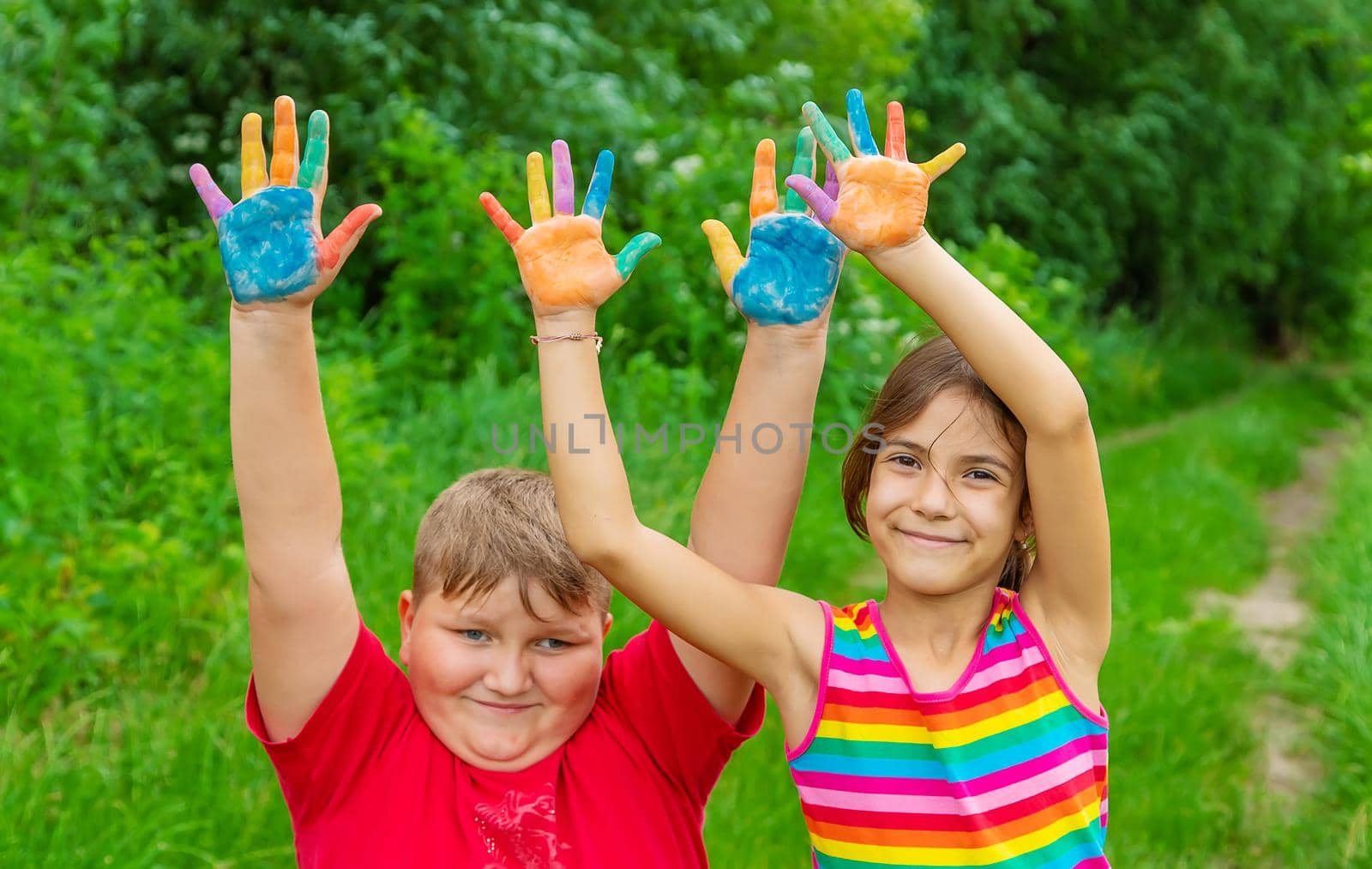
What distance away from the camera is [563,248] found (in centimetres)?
153

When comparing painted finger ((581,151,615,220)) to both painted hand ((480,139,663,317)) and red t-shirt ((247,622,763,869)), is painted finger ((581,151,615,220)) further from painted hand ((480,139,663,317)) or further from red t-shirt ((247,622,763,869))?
red t-shirt ((247,622,763,869))

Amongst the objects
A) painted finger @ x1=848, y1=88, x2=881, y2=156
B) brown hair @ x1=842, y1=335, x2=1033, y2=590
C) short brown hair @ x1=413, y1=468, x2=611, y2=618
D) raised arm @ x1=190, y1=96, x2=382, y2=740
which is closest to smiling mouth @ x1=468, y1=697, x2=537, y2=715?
short brown hair @ x1=413, y1=468, x2=611, y2=618

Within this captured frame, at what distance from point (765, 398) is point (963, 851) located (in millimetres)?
587

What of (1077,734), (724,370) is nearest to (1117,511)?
(724,370)

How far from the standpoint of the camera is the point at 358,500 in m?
3.95

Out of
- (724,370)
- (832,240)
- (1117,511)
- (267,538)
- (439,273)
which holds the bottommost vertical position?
(1117,511)

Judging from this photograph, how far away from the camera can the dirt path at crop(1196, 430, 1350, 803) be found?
3.72 metres

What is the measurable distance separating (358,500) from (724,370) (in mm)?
2175

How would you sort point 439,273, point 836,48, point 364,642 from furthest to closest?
point 836,48
point 439,273
point 364,642

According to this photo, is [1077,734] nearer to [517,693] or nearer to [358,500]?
[517,693]

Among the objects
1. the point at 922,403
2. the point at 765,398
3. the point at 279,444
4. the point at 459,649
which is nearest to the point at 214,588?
the point at 459,649

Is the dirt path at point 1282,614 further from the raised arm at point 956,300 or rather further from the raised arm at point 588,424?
the raised arm at point 588,424

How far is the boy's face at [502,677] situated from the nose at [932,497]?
44cm

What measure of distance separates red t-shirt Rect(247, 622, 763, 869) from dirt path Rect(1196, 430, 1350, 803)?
2364 millimetres
